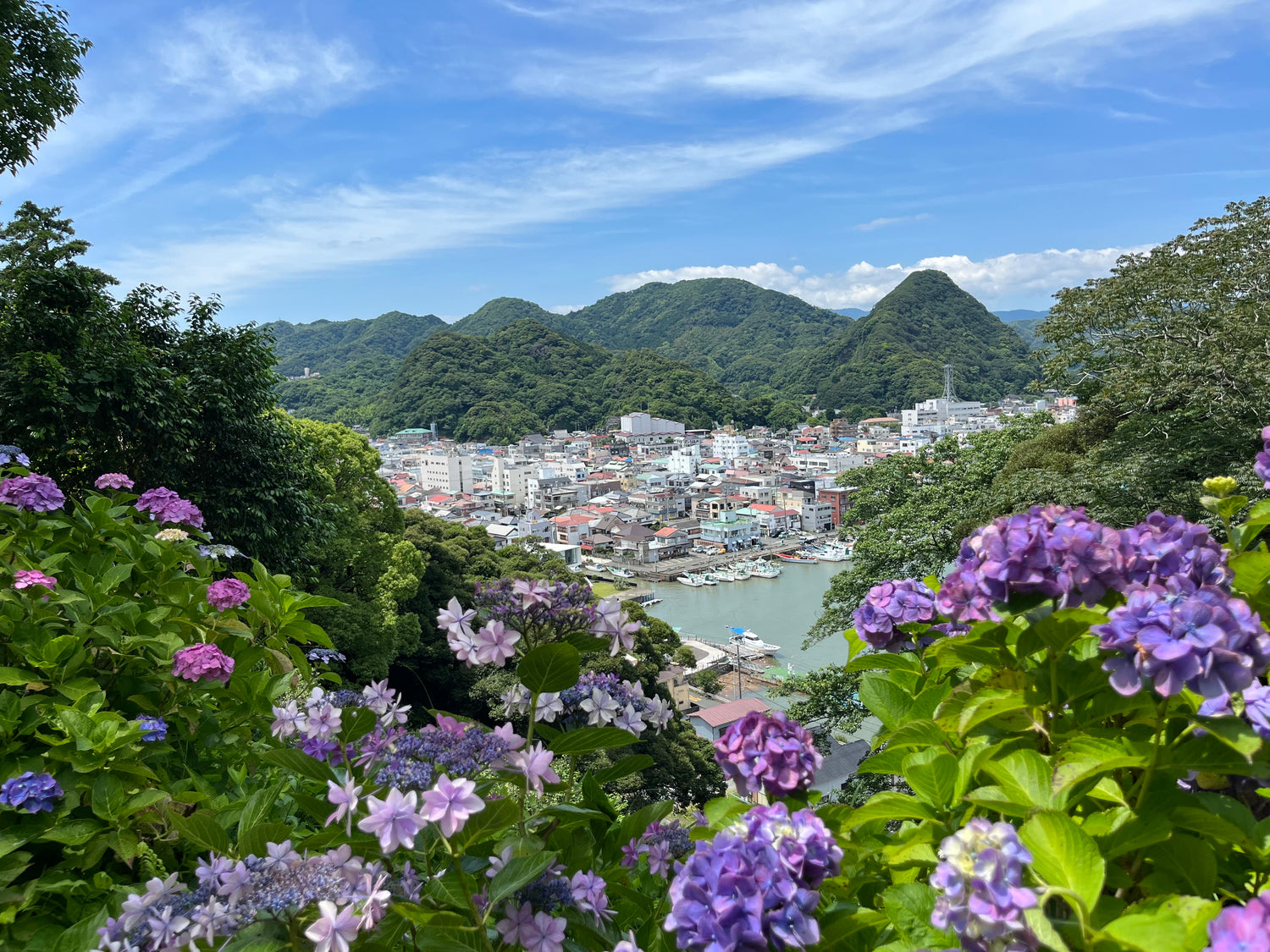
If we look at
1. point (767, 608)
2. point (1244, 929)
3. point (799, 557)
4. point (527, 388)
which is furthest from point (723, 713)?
point (527, 388)

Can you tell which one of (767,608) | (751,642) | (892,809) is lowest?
(767,608)

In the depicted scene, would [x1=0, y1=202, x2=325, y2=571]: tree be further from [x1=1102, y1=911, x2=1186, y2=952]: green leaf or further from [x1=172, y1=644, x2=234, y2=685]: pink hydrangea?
[x1=1102, y1=911, x2=1186, y2=952]: green leaf

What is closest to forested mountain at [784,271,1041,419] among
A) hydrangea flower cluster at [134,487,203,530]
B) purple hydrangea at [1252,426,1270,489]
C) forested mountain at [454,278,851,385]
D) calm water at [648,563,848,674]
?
forested mountain at [454,278,851,385]

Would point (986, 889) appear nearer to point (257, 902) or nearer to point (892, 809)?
point (892, 809)

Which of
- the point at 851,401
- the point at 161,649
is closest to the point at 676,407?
the point at 851,401

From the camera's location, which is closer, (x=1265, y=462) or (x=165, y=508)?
(x=1265, y=462)

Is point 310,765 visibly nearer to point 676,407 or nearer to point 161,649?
point 161,649
